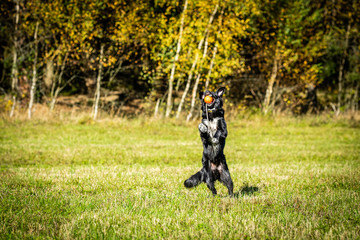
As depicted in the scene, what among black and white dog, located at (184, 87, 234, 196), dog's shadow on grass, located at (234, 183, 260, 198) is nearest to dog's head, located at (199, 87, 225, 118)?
black and white dog, located at (184, 87, 234, 196)

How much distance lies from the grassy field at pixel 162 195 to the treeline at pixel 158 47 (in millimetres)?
7481

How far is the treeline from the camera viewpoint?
1820cm

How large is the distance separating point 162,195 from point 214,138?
1.39 meters

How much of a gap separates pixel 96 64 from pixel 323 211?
18.6 meters

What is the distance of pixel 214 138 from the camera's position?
4.58 metres

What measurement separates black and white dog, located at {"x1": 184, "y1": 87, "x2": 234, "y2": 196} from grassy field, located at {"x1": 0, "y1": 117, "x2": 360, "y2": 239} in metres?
0.39

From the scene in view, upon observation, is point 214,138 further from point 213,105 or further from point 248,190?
point 248,190

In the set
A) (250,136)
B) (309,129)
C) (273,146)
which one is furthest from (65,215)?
(309,129)

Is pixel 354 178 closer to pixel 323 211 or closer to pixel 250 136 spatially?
pixel 323 211

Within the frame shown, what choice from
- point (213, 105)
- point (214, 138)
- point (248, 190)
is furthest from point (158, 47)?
point (214, 138)

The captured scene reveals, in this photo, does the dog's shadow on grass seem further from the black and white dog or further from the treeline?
the treeline

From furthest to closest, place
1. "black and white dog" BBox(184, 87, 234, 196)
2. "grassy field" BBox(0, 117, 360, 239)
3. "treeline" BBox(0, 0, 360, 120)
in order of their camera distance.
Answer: "treeline" BBox(0, 0, 360, 120)
"black and white dog" BBox(184, 87, 234, 196)
"grassy field" BBox(0, 117, 360, 239)

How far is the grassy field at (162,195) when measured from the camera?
12.1ft

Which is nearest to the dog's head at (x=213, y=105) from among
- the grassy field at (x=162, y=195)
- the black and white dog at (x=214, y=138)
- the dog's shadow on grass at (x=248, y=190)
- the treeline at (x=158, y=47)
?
the black and white dog at (x=214, y=138)
